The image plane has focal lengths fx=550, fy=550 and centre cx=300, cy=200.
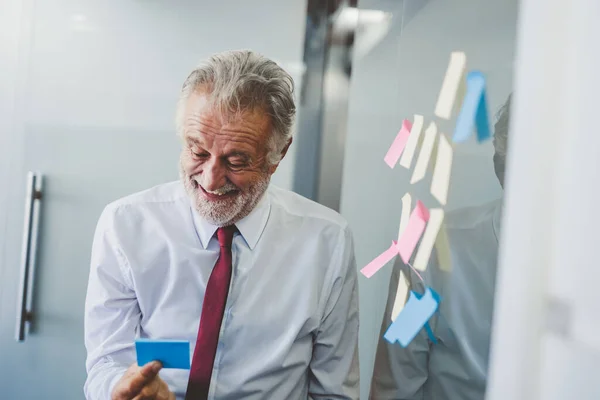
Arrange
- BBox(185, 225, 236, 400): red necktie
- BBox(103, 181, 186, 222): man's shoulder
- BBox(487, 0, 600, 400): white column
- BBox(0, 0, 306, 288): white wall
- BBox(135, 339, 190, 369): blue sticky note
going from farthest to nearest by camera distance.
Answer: BBox(0, 0, 306, 288): white wall < BBox(103, 181, 186, 222): man's shoulder < BBox(185, 225, 236, 400): red necktie < BBox(135, 339, 190, 369): blue sticky note < BBox(487, 0, 600, 400): white column

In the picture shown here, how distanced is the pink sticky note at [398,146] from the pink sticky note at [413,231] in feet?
0.41

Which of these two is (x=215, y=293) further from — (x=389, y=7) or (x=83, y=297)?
(x=389, y=7)

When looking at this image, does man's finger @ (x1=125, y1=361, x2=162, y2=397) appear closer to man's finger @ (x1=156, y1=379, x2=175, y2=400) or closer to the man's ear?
man's finger @ (x1=156, y1=379, x2=175, y2=400)

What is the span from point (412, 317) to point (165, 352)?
53cm

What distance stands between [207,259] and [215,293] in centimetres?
8

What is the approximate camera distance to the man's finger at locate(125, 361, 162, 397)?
86cm

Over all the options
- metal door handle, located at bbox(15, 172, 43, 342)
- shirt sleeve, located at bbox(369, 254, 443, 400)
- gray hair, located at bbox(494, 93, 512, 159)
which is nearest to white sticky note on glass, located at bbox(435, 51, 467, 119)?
gray hair, located at bbox(494, 93, 512, 159)

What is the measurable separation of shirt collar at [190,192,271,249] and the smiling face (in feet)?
0.09

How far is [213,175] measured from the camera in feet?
3.40

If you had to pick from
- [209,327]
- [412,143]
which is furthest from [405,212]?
[209,327]

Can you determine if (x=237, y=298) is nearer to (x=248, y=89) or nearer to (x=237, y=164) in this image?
(x=237, y=164)

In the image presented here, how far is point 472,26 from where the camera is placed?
1.01 metres

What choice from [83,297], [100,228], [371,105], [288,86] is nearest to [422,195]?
[371,105]

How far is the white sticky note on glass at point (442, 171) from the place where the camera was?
108cm
